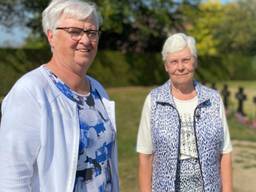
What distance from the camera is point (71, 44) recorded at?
204 cm

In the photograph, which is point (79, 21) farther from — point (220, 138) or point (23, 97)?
point (220, 138)

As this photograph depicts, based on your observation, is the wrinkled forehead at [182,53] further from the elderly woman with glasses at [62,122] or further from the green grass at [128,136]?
the green grass at [128,136]

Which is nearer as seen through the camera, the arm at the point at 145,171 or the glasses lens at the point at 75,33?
the glasses lens at the point at 75,33

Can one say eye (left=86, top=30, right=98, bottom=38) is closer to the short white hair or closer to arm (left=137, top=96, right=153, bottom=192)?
the short white hair

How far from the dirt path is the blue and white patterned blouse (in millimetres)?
4783

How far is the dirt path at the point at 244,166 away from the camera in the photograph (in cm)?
685

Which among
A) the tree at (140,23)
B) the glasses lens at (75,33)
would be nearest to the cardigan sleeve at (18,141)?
the glasses lens at (75,33)

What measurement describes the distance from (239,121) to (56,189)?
12513mm

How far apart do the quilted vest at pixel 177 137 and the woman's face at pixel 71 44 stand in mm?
1091

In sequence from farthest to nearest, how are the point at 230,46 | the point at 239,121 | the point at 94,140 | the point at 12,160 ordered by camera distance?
the point at 230,46
the point at 239,121
the point at 94,140
the point at 12,160

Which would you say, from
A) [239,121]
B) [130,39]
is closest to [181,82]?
[239,121]

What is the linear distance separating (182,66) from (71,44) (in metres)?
1.12

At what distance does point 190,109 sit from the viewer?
3035 millimetres

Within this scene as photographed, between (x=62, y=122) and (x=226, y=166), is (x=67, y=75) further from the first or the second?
(x=226, y=166)
